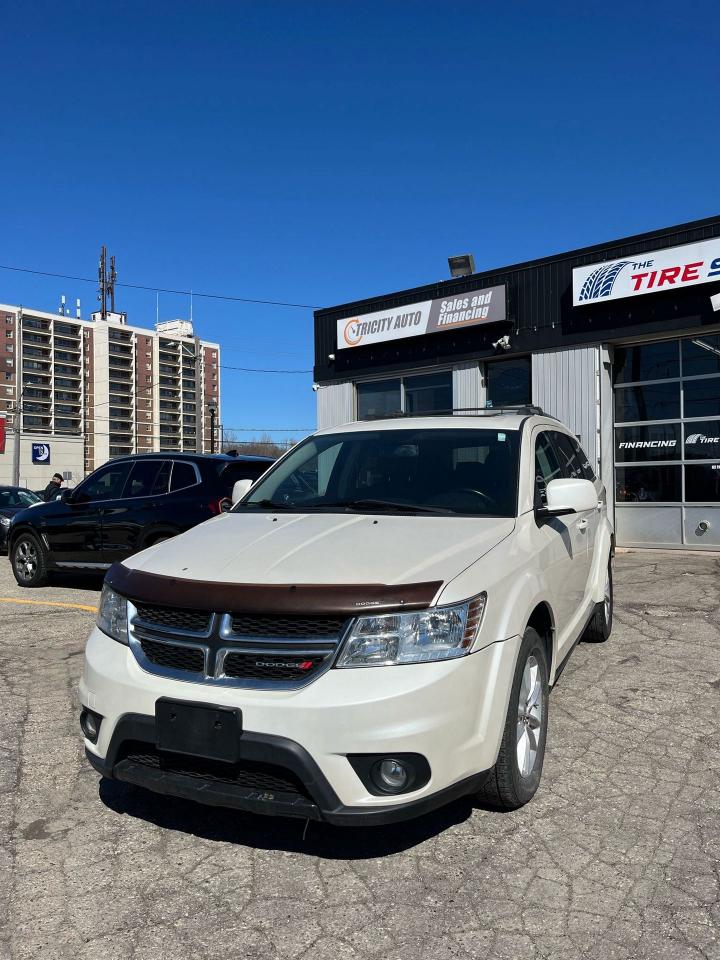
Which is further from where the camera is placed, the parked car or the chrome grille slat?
the parked car

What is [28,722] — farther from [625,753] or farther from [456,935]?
[625,753]

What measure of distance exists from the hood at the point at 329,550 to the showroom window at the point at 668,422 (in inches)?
398

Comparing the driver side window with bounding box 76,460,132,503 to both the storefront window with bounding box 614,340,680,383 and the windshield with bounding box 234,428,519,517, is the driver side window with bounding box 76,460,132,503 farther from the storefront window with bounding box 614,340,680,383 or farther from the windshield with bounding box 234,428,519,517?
the storefront window with bounding box 614,340,680,383

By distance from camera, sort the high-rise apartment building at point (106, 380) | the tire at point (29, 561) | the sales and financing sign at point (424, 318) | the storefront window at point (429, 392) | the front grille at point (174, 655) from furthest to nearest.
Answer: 1. the high-rise apartment building at point (106, 380)
2. the storefront window at point (429, 392)
3. the sales and financing sign at point (424, 318)
4. the tire at point (29, 561)
5. the front grille at point (174, 655)

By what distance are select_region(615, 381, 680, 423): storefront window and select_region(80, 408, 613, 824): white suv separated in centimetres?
1008

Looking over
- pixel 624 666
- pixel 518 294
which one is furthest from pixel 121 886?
pixel 518 294

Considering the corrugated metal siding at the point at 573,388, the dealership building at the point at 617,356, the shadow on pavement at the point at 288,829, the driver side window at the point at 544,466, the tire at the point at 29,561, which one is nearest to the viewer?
the shadow on pavement at the point at 288,829

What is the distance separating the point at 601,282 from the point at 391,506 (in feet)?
33.2

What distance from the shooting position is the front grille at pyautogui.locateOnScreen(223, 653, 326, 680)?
2633 mm

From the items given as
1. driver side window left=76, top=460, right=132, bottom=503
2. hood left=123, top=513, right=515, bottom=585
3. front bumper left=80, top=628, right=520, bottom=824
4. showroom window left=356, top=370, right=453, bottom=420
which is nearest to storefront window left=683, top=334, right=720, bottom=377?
showroom window left=356, top=370, right=453, bottom=420

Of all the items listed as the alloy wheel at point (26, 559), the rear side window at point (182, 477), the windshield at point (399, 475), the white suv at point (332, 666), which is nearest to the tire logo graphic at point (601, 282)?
the rear side window at point (182, 477)

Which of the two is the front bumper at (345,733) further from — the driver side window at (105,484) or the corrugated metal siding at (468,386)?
the corrugated metal siding at (468,386)

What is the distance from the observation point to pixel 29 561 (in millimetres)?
9789

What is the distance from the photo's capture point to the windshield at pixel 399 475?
12.6 ft
